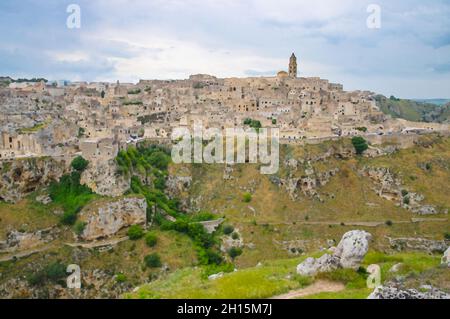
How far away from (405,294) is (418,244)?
26.7m

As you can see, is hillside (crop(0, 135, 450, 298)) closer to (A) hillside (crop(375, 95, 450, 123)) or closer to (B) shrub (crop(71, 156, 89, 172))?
(B) shrub (crop(71, 156, 89, 172))

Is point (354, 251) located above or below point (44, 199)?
above

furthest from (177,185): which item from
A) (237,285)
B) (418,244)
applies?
(237,285)

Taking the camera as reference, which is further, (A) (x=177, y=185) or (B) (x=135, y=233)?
(A) (x=177, y=185)

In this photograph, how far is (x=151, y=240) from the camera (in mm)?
34625

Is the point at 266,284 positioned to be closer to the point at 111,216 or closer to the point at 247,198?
the point at 111,216

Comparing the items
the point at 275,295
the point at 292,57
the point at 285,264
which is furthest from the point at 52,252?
→ the point at 292,57

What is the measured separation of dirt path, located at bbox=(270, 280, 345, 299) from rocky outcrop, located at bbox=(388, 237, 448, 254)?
2322 cm

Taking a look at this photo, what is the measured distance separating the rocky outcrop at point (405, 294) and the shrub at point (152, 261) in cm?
2332

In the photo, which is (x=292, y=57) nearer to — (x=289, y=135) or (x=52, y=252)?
(x=289, y=135)

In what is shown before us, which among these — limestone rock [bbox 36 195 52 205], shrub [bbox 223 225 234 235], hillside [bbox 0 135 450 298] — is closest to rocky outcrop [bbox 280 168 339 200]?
hillside [bbox 0 135 450 298]

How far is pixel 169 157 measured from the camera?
4462 centimetres

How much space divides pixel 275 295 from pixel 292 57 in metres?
64.6

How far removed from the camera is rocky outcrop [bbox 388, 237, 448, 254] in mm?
35094
